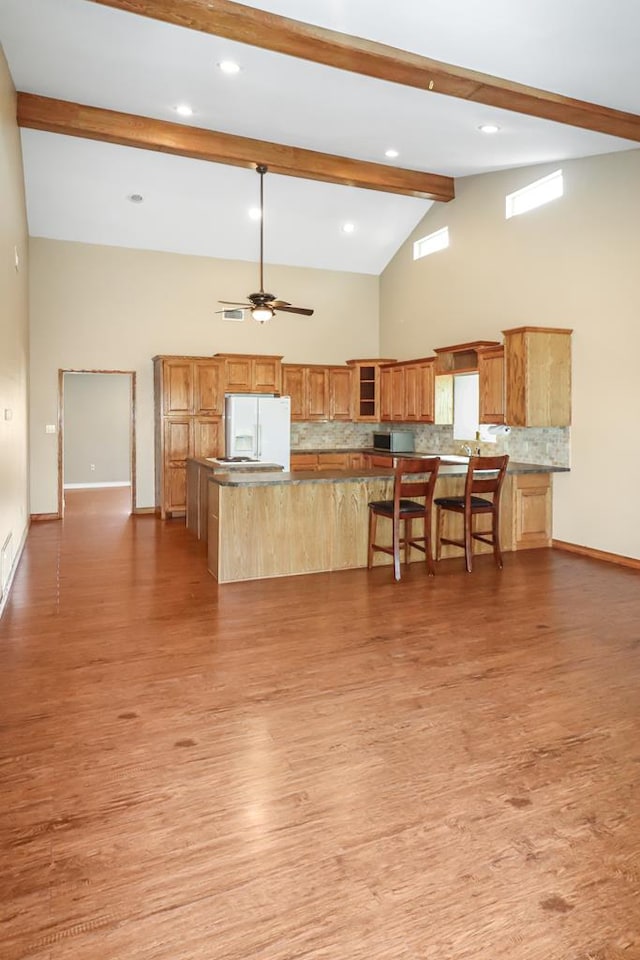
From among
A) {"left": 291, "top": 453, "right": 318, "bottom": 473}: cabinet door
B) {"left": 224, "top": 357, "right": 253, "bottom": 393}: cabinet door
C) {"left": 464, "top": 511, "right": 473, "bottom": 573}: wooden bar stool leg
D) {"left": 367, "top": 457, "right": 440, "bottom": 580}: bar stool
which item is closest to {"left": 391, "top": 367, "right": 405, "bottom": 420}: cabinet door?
{"left": 291, "top": 453, "right": 318, "bottom": 473}: cabinet door

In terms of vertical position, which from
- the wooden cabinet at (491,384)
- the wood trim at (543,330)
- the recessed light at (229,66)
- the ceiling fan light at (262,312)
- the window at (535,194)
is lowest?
the wooden cabinet at (491,384)

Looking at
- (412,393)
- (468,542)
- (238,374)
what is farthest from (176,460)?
(468,542)

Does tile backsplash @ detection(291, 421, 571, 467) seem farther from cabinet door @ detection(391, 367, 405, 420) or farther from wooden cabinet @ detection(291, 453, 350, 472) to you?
cabinet door @ detection(391, 367, 405, 420)

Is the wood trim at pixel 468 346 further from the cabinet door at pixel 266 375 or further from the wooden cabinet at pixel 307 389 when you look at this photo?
the cabinet door at pixel 266 375

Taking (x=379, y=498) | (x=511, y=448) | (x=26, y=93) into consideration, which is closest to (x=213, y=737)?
(x=379, y=498)

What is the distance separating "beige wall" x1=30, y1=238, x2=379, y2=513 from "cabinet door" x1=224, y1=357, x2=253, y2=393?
0.52m

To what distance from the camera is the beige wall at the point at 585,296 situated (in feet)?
18.5

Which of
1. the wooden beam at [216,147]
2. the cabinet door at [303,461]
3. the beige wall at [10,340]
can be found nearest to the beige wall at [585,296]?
the wooden beam at [216,147]

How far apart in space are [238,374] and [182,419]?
40.5 inches

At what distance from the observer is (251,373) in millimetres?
8820

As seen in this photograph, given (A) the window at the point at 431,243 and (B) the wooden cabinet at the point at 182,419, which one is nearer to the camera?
(A) the window at the point at 431,243

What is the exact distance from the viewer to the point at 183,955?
5.00 feet

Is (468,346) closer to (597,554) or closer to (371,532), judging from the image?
(597,554)

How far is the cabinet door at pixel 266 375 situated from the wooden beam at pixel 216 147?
8.49 ft
